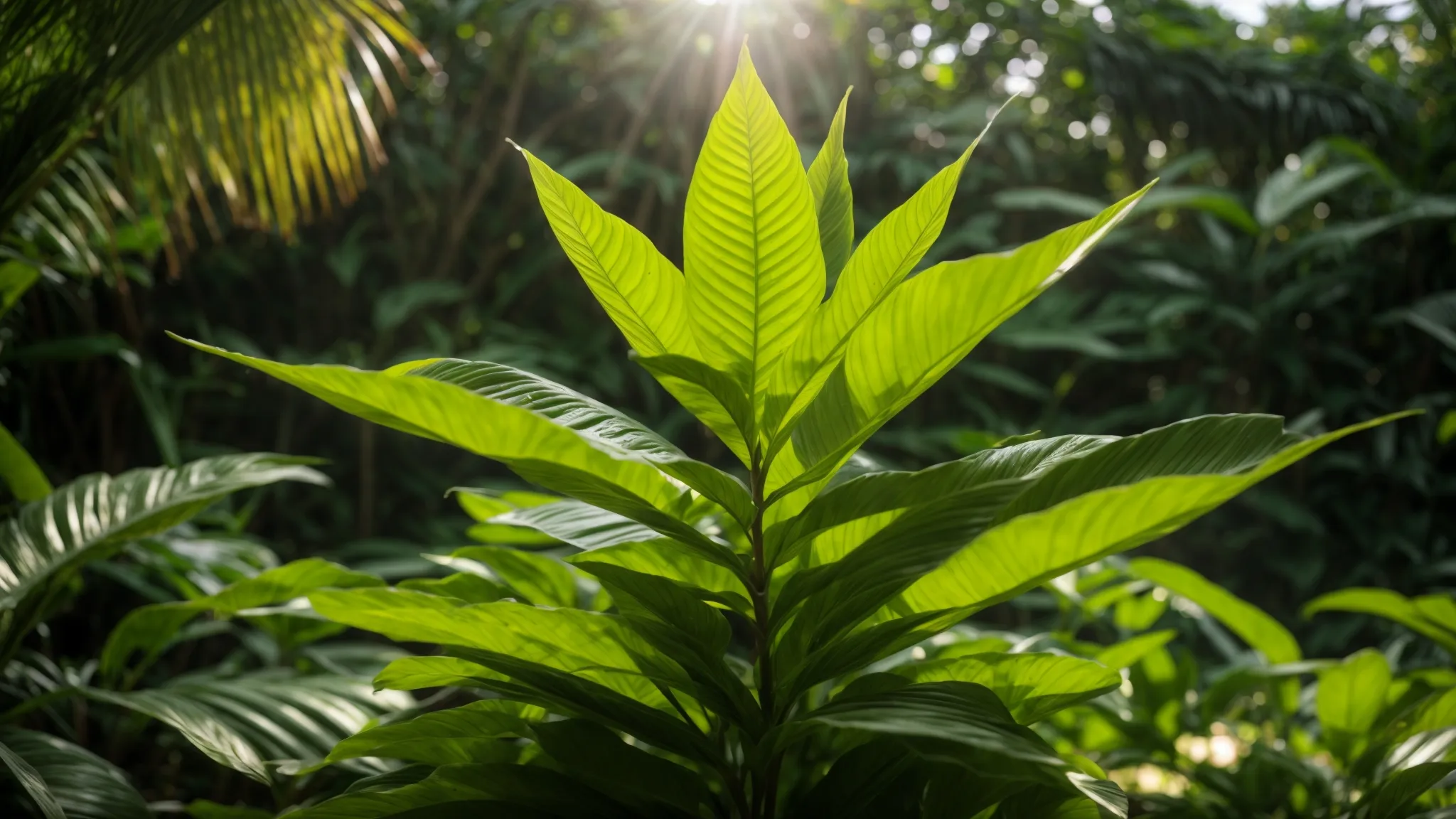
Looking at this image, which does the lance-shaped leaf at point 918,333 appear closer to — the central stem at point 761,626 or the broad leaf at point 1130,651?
the central stem at point 761,626

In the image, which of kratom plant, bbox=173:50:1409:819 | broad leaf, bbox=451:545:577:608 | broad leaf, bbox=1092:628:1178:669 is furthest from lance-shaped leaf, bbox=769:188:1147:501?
broad leaf, bbox=1092:628:1178:669

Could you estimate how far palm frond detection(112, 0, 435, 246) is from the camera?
1.19 meters

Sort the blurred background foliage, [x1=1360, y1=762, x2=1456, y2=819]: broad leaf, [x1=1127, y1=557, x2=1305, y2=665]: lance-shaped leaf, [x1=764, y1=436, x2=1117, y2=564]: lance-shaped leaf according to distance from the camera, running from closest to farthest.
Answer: [x1=764, y1=436, x2=1117, y2=564]: lance-shaped leaf
[x1=1360, y1=762, x2=1456, y2=819]: broad leaf
[x1=1127, y1=557, x2=1305, y2=665]: lance-shaped leaf
the blurred background foliage

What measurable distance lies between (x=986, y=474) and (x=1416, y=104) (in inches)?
109

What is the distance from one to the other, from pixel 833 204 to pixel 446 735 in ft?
1.52

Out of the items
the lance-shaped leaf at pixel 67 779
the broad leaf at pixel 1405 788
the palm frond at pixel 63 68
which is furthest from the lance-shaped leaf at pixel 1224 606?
the palm frond at pixel 63 68

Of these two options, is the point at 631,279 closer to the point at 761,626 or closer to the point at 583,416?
the point at 583,416

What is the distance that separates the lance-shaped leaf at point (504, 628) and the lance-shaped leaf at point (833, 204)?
293mm

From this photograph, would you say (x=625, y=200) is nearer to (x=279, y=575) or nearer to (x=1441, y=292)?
(x=279, y=575)

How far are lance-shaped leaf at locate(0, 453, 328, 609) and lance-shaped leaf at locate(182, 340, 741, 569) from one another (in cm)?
41

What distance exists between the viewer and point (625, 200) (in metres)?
2.55

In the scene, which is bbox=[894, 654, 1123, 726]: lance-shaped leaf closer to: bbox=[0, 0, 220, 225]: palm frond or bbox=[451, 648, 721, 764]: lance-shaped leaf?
bbox=[451, 648, 721, 764]: lance-shaped leaf

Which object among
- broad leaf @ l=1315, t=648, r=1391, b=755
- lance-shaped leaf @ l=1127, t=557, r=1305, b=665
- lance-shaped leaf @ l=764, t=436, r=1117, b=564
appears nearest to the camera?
lance-shaped leaf @ l=764, t=436, r=1117, b=564

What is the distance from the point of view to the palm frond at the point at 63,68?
94cm
